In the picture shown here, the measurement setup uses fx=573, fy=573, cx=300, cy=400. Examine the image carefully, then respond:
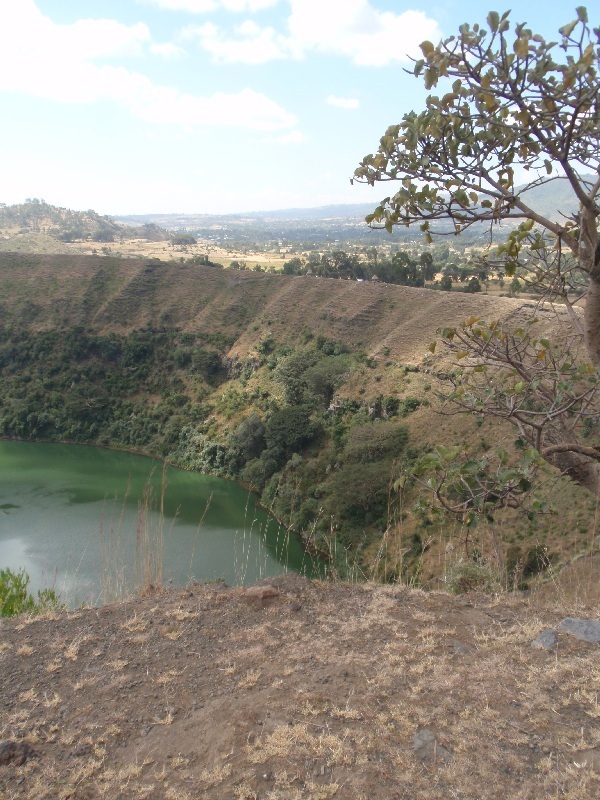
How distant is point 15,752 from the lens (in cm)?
283

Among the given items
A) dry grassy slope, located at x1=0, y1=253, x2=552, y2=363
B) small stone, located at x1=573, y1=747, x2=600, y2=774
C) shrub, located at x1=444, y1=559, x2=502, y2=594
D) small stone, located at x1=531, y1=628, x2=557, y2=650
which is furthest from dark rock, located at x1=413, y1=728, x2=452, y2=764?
dry grassy slope, located at x1=0, y1=253, x2=552, y2=363

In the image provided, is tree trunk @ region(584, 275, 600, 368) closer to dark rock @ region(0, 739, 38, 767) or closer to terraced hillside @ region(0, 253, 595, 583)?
dark rock @ region(0, 739, 38, 767)

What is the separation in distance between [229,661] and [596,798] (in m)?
2.12

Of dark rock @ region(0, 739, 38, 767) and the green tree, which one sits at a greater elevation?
the green tree

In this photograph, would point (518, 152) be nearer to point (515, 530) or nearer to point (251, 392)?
point (515, 530)

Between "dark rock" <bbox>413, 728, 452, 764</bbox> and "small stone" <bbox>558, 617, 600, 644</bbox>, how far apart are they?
1.40 m

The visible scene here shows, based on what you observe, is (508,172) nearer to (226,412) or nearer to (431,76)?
(431,76)

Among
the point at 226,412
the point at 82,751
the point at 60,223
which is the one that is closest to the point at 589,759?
the point at 82,751

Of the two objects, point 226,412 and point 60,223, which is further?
point 60,223

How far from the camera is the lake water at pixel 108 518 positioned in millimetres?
14938

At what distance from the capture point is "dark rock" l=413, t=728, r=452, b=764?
257 centimetres

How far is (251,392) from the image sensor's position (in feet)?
89.9

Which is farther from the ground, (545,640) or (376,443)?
(545,640)

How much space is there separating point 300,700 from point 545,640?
1582mm
